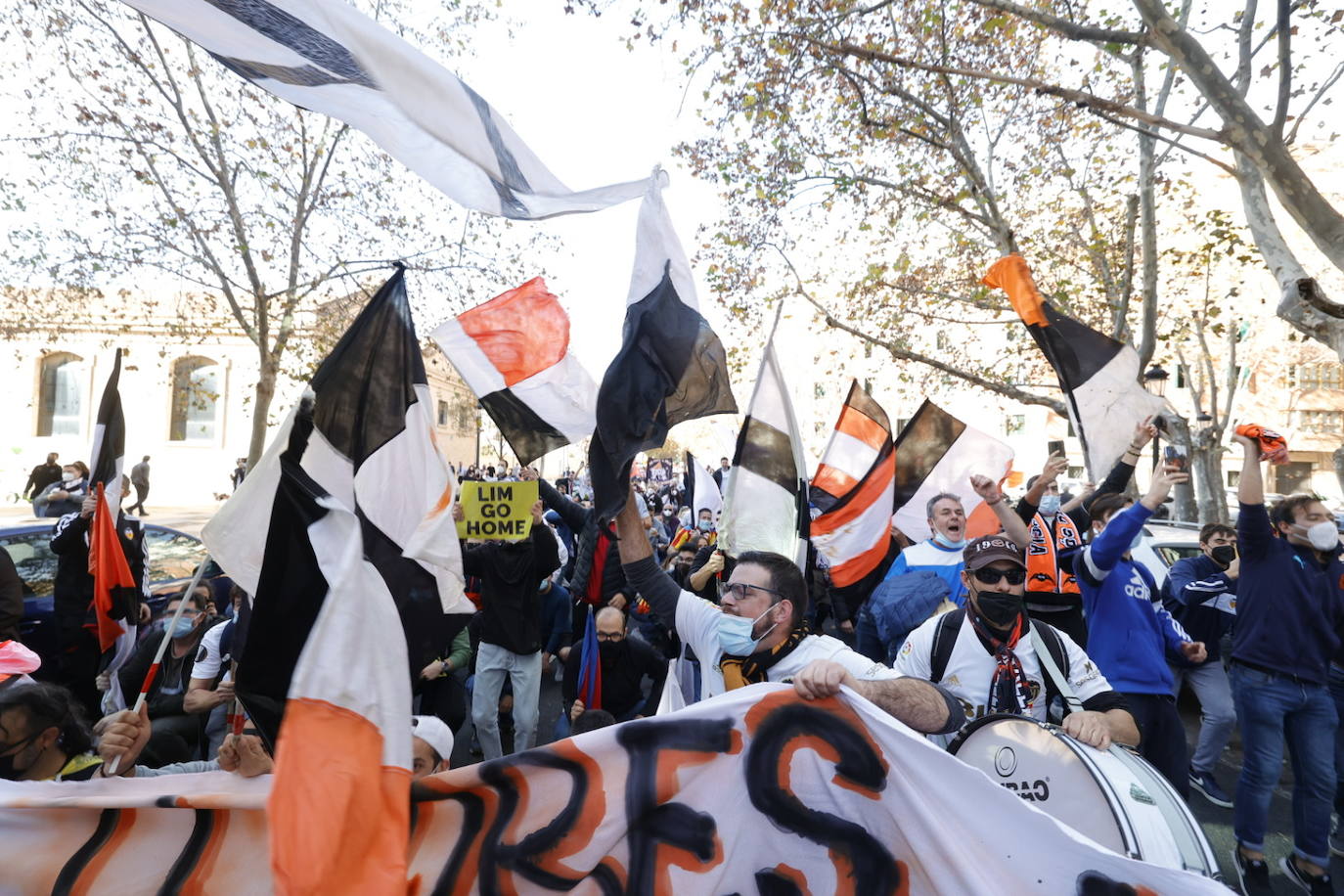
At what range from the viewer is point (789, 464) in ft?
15.1

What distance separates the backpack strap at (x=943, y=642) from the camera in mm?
3217

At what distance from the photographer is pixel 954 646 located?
3.23 meters

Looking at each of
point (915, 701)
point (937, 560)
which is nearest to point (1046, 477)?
point (937, 560)

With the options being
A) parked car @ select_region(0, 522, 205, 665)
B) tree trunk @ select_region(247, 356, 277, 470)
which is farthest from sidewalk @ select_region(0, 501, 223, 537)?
parked car @ select_region(0, 522, 205, 665)

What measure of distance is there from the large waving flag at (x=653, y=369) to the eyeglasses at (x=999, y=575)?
1.22 m

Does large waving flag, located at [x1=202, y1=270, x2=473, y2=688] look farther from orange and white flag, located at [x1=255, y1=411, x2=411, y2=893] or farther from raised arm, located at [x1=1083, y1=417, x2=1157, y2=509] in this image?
raised arm, located at [x1=1083, y1=417, x2=1157, y2=509]

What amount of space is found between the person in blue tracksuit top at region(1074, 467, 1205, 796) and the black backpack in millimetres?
1080

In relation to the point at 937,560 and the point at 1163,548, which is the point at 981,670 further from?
the point at 1163,548

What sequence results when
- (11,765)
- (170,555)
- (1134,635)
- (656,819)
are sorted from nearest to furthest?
(656,819), (11,765), (1134,635), (170,555)

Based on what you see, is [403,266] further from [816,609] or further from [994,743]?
[816,609]

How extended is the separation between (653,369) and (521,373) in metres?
1.29

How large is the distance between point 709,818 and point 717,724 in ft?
0.78

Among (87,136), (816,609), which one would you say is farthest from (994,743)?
(87,136)

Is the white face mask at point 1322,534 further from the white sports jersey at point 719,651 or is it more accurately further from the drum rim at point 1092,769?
the white sports jersey at point 719,651
